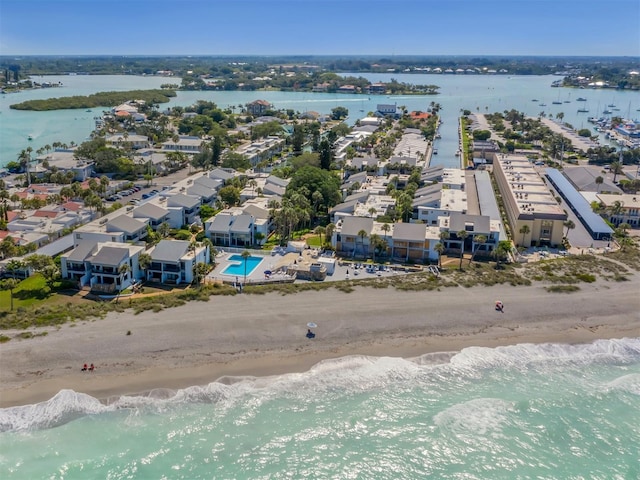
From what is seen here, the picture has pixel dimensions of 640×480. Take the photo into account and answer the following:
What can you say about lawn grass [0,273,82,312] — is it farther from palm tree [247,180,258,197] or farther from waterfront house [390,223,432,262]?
palm tree [247,180,258,197]

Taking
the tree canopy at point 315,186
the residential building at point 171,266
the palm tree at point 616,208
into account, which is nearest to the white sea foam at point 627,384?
the residential building at point 171,266

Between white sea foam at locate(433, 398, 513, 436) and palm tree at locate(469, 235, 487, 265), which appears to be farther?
palm tree at locate(469, 235, 487, 265)

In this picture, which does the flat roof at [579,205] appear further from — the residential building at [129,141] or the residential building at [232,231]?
the residential building at [129,141]

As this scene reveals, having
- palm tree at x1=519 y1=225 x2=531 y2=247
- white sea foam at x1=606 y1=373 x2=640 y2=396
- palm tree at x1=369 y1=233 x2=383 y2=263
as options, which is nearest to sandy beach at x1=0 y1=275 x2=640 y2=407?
white sea foam at x1=606 y1=373 x2=640 y2=396

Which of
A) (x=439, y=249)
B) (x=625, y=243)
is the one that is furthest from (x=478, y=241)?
(x=625, y=243)

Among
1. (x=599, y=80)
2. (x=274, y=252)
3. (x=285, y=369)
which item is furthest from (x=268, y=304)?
(x=599, y=80)

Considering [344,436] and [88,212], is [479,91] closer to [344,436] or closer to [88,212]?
[88,212]

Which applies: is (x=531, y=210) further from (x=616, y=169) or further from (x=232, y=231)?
(x=616, y=169)

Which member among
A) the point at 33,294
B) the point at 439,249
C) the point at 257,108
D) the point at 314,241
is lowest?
the point at 33,294
